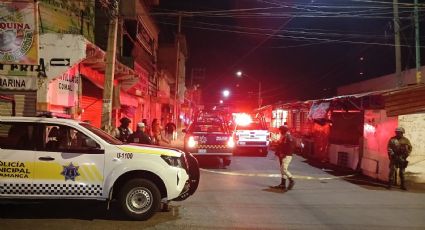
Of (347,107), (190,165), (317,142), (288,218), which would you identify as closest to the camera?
(288,218)

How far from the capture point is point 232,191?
1244 centimetres

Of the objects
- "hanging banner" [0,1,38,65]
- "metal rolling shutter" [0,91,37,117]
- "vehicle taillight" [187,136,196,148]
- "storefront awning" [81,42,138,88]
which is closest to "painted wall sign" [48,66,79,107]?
"metal rolling shutter" [0,91,37,117]

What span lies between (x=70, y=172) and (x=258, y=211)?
12.4 ft

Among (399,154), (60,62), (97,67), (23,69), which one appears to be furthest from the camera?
(97,67)

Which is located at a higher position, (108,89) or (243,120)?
(108,89)

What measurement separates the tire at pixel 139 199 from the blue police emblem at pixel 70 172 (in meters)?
0.88

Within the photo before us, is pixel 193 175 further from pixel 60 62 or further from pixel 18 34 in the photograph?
pixel 18 34

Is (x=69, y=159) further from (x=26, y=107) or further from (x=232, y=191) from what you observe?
(x=26, y=107)

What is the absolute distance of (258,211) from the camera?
9.77m

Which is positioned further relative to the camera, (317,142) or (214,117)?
(317,142)

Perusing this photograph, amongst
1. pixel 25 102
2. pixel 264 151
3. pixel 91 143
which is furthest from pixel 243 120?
pixel 91 143

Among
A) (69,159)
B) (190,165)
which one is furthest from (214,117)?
(69,159)

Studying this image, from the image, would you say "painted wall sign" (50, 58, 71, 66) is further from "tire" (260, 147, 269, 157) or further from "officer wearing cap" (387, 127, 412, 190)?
"tire" (260, 147, 269, 157)

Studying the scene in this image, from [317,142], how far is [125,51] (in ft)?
36.8
